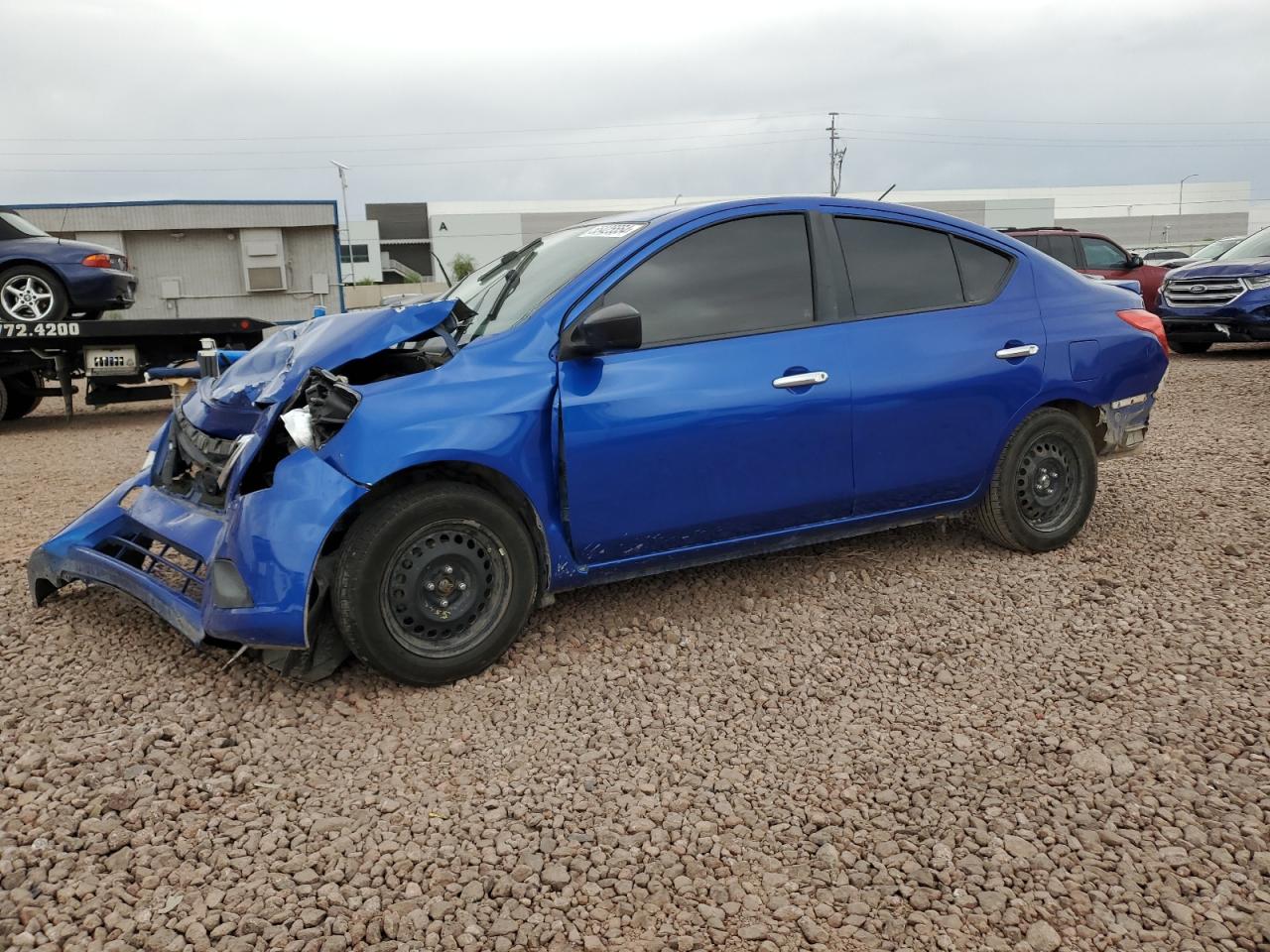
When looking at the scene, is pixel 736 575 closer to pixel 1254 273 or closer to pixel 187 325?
pixel 187 325

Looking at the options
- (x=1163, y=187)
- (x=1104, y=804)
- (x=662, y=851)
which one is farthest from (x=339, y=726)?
(x=1163, y=187)

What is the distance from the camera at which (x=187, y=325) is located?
38.2ft

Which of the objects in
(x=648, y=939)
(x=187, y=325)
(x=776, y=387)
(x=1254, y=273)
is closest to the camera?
(x=648, y=939)

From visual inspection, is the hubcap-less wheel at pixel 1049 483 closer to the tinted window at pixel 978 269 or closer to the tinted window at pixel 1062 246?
the tinted window at pixel 978 269

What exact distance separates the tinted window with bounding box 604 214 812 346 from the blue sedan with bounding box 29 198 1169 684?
0.4 inches

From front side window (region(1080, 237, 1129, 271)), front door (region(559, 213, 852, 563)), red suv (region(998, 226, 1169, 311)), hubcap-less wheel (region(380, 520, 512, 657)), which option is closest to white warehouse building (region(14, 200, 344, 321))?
red suv (region(998, 226, 1169, 311))

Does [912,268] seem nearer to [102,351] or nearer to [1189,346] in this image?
[102,351]

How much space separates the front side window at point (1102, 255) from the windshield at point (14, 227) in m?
14.0

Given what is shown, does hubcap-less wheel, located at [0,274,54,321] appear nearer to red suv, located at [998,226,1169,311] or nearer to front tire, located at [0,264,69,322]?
front tire, located at [0,264,69,322]

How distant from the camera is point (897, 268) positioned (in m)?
4.54

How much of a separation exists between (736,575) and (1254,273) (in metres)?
11.2

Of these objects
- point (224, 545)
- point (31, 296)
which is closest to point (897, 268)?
point (224, 545)

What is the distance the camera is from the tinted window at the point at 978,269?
4711mm

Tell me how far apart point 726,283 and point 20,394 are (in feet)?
36.7
